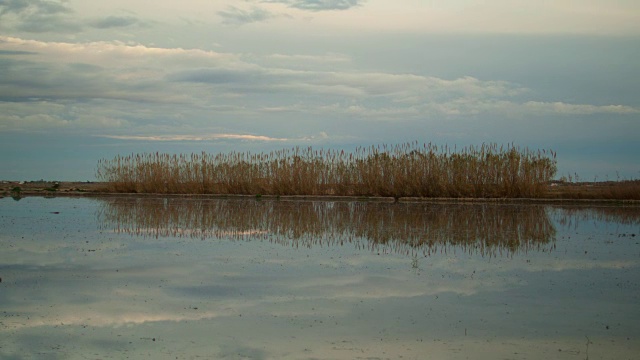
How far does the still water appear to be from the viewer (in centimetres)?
568

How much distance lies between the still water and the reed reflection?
92 mm

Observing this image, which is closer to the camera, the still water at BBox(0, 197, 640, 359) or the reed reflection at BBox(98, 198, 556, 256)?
the still water at BBox(0, 197, 640, 359)

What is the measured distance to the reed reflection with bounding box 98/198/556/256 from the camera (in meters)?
12.3

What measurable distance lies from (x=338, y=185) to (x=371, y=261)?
18.3 meters

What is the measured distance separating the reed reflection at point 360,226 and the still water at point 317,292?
3.6 inches

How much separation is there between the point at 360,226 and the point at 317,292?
7.56 m

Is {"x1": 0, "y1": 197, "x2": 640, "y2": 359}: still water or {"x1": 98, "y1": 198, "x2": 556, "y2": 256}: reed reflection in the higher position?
{"x1": 98, "y1": 198, "x2": 556, "y2": 256}: reed reflection

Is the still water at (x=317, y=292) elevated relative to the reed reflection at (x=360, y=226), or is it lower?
lower

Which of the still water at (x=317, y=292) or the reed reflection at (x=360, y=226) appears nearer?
the still water at (x=317, y=292)

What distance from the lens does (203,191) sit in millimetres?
30719

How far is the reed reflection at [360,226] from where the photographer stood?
12.3 meters

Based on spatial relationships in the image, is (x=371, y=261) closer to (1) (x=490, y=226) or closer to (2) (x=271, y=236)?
(2) (x=271, y=236)

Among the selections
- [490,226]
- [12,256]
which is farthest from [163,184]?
[12,256]

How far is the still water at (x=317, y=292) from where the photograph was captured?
568 centimetres
